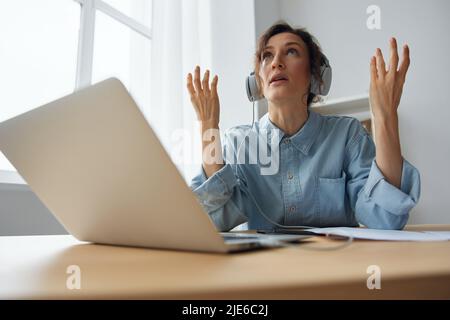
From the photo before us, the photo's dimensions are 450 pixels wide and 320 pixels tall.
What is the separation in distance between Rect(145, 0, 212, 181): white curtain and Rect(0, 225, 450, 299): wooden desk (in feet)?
5.12

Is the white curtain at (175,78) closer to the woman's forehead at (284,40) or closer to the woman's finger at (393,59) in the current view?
the woman's forehead at (284,40)

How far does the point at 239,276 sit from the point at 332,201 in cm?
79

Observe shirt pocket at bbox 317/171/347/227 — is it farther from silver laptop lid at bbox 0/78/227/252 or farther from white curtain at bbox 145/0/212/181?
white curtain at bbox 145/0/212/181

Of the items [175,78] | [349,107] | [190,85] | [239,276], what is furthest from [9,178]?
[349,107]

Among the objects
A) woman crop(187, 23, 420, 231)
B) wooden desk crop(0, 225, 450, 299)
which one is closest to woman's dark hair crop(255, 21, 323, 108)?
woman crop(187, 23, 420, 231)

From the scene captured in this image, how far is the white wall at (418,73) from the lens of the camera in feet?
5.90

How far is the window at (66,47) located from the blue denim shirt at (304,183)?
24.6 inches

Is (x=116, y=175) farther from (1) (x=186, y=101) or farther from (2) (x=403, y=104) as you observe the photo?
(2) (x=403, y=104)

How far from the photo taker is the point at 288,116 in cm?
115

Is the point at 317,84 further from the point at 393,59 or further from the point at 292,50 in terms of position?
the point at 393,59

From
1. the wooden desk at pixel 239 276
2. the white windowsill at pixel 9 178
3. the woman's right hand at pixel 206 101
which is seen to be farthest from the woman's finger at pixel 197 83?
the white windowsill at pixel 9 178

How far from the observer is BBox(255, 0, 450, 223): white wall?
5.90ft

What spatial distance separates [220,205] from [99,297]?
0.69 metres

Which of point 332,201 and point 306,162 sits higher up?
point 306,162
